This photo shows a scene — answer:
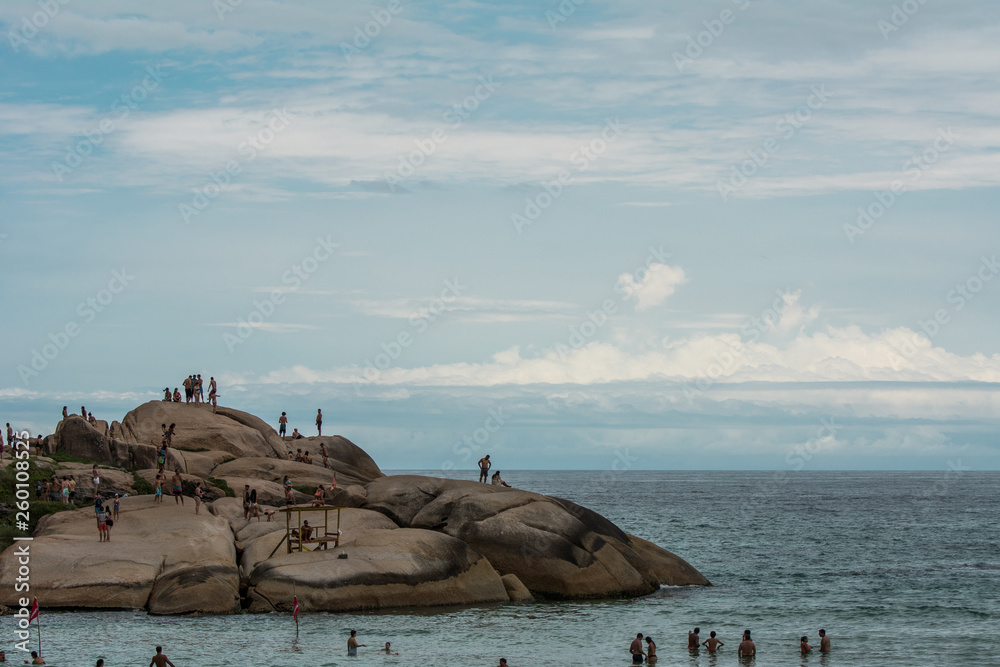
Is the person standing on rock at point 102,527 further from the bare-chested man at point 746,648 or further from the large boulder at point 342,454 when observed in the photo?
the bare-chested man at point 746,648

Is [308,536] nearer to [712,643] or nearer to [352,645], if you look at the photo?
[352,645]

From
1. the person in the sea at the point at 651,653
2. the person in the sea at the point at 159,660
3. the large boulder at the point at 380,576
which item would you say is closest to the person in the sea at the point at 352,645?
the large boulder at the point at 380,576

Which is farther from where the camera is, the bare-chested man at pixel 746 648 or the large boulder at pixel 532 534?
the large boulder at pixel 532 534

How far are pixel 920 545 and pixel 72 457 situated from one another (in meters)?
58.1

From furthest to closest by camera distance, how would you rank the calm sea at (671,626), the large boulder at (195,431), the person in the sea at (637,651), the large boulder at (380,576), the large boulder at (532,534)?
the large boulder at (195,431) < the large boulder at (532,534) < the large boulder at (380,576) < the person in the sea at (637,651) < the calm sea at (671,626)

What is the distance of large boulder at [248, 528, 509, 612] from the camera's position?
3806cm

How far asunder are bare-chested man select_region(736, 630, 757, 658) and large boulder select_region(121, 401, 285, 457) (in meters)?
31.0

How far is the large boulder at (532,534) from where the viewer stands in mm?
42812

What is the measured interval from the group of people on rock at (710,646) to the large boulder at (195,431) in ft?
95.3

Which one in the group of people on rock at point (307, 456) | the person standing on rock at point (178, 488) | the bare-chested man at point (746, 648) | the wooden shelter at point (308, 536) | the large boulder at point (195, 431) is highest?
the large boulder at point (195, 431)

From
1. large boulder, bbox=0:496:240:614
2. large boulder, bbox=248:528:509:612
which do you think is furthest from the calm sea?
large boulder, bbox=0:496:240:614

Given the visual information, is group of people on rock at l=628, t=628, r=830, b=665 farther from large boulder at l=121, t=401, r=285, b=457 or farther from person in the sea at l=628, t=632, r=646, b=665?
large boulder at l=121, t=401, r=285, b=457

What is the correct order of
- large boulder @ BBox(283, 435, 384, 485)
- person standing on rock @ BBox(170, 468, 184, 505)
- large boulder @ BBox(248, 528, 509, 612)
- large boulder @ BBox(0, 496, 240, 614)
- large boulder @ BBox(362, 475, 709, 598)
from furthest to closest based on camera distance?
large boulder @ BBox(283, 435, 384, 485)
person standing on rock @ BBox(170, 468, 184, 505)
large boulder @ BBox(362, 475, 709, 598)
large boulder @ BBox(248, 528, 509, 612)
large boulder @ BBox(0, 496, 240, 614)

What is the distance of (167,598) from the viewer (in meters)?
37.0
